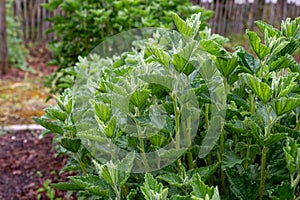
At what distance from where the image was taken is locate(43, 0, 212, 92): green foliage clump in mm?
3383

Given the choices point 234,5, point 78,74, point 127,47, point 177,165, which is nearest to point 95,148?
point 177,165

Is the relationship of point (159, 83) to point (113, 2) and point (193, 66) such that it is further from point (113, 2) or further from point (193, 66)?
point (113, 2)

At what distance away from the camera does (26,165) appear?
12.2 feet

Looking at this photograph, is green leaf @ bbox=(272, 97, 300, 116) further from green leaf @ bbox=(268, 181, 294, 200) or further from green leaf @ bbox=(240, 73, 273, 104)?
green leaf @ bbox=(268, 181, 294, 200)

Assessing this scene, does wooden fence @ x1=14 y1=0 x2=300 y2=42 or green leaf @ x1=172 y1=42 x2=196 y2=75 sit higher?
green leaf @ x1=172 y1=42 x2=196 y2=75

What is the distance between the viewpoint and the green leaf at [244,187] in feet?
3.62

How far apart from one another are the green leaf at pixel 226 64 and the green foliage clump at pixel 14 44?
6715 millimetres

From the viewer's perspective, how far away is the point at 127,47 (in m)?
3.32

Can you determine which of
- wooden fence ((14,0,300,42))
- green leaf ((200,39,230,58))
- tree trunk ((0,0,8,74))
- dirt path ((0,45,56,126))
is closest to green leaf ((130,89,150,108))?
green leaf ((200,39,230,58))

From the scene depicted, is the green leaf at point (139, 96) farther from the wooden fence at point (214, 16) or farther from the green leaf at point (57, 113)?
the wooden fence at point (214, 16)

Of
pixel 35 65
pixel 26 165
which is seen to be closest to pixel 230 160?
pixel 26 165

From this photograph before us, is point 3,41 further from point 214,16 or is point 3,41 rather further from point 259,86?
point 259,86

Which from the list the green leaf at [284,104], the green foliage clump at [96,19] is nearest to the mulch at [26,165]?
the green foliage clump at [96,19]

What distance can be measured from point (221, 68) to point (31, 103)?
181 inches
